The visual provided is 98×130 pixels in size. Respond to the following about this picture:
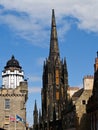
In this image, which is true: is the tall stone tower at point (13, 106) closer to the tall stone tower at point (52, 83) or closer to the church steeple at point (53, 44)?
the tall stone tower at point (52, 83)

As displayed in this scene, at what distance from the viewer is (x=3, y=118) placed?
8556 centimetres

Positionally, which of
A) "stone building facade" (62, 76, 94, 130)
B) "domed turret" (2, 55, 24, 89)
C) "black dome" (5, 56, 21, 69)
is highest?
"black dome" (5, 56, 21, 69)

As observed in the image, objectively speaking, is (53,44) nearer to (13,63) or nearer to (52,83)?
(52,83)

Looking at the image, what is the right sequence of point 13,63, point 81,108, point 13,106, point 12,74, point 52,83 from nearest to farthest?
point 81,108 → point 13,106 → point 12,74 → point 13,63 → point 52,83

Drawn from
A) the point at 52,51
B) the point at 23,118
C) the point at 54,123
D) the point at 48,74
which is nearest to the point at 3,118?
the point at 23,118

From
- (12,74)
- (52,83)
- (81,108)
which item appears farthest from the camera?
(52,83)

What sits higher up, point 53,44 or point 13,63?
point 53,44

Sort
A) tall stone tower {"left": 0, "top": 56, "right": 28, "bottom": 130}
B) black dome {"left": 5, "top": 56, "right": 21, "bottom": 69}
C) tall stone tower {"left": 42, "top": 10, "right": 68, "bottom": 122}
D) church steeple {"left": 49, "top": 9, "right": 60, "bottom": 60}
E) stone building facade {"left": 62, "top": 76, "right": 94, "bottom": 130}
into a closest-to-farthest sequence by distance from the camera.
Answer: stone building facade {"left": 62, "top": 76, "right": 94, "bottom": 130} → tall stone tower {"left": 0, "top": 56, "right": 28, "bottom": 130} → black dome {"left": 5, "top": 56, "right": 21, "bottom": 69} → tall stone tower {"left": 42, "top": 10, "right": 68, "bottom": 122} → church steeple {"left": 49, "top": 9, "right": 60, "bottom": 60}

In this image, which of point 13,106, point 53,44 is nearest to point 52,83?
point 53,44

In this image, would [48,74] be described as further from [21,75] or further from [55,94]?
[21,75]

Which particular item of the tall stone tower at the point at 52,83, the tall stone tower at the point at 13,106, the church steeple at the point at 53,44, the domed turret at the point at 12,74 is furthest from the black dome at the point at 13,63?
the church steeple at the point at 53,44

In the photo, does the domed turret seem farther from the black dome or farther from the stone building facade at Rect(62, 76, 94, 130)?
the stone building facade at Rect(62, 76, 94, 130)

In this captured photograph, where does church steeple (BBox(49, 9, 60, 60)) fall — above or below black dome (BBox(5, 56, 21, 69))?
above

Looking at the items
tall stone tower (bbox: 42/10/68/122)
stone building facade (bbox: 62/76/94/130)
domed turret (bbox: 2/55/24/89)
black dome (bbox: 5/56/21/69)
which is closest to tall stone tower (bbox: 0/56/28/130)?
stone building facade (bbox: 62/76/94/130)
